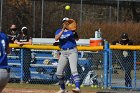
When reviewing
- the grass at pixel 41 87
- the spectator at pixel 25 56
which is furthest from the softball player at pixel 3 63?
the spectator at pixel 25 56

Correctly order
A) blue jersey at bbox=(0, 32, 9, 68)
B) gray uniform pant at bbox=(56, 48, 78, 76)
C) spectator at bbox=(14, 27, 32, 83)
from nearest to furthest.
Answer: blue jersey at bbox=(0, 32, 9, 68) → gray uniform pant at bbox=(56, 48, 78, 76) → spectator at bbox=(14, 27, 32, 83)

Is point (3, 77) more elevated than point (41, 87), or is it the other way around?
point (3, 77)

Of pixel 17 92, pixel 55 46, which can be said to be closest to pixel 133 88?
pixel 55 46

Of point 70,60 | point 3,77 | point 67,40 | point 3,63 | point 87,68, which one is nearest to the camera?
point 3,77

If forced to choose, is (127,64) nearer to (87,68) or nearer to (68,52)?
(87,68)

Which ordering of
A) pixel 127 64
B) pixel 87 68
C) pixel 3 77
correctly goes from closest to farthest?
pixel 3 77
pixel 127 64
pixel 87 68

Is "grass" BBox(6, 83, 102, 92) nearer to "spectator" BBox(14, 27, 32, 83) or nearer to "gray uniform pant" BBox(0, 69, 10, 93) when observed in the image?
"spectator" BBox(14, 27, 32, 83)

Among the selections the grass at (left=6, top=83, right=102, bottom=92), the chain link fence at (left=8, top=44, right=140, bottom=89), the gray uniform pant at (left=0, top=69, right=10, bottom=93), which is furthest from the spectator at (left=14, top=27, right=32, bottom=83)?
the gray uniform pant at (left=0, top=69, right=10, bottom=93)

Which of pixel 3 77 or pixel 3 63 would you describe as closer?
pixel 3 77

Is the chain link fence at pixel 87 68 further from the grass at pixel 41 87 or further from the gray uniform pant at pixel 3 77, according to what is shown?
the gray uniform pant at pixel 3 77

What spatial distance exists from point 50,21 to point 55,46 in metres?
30.1

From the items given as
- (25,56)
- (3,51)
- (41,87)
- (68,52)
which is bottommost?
(41,87)

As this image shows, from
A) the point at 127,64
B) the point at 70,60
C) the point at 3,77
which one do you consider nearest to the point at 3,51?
the point at 3,77

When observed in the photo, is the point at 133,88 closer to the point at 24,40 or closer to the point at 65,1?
the point at 24,40
